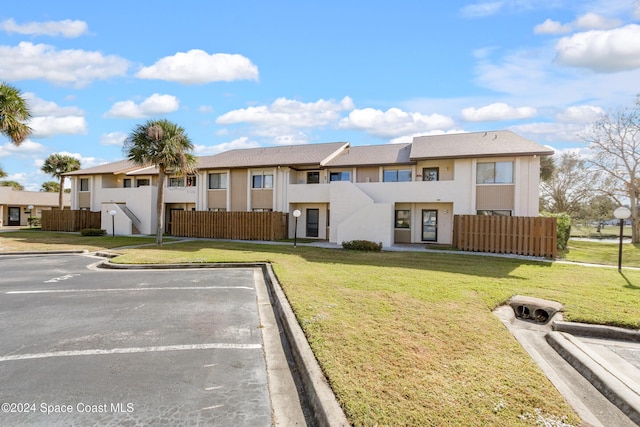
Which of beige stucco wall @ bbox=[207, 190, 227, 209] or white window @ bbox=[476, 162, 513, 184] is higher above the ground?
white window @ bbox=[476, 162, 513, 184]

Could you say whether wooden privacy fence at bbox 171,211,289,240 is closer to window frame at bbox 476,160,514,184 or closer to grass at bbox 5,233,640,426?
grass at bbox 5,233,640,426

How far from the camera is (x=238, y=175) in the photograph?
27.1 meters

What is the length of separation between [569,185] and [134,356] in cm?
4070

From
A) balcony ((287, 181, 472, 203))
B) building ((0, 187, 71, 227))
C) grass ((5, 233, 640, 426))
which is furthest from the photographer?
building ((0, 187, 71, 227))

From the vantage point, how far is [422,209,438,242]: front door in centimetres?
2234

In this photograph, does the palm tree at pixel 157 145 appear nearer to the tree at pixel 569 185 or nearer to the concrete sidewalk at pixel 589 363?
the concrete sidewalk at pixel 589 363

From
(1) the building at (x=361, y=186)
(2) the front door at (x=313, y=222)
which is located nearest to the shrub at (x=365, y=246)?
(1) the building at (x=361, y=186)

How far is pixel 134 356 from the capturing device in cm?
521

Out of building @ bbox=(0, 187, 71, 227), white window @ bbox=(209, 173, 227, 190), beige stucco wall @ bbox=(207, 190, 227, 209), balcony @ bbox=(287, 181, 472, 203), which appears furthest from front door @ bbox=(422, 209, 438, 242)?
building @ bbox=(0, 187, 71, 227)

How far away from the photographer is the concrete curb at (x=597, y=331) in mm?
6410

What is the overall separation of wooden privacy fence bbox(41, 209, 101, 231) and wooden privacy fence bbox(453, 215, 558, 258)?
101 feet

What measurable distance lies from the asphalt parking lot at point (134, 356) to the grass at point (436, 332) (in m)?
0.88

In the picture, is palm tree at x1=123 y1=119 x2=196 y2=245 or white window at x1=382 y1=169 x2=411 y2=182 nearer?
palm tree at x1=123 y1=119 x2=196 y2=245

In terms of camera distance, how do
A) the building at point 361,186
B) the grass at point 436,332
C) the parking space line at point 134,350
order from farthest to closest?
the building at point 361,186
the parking space line at point 134,350
the grass at point 436,332
